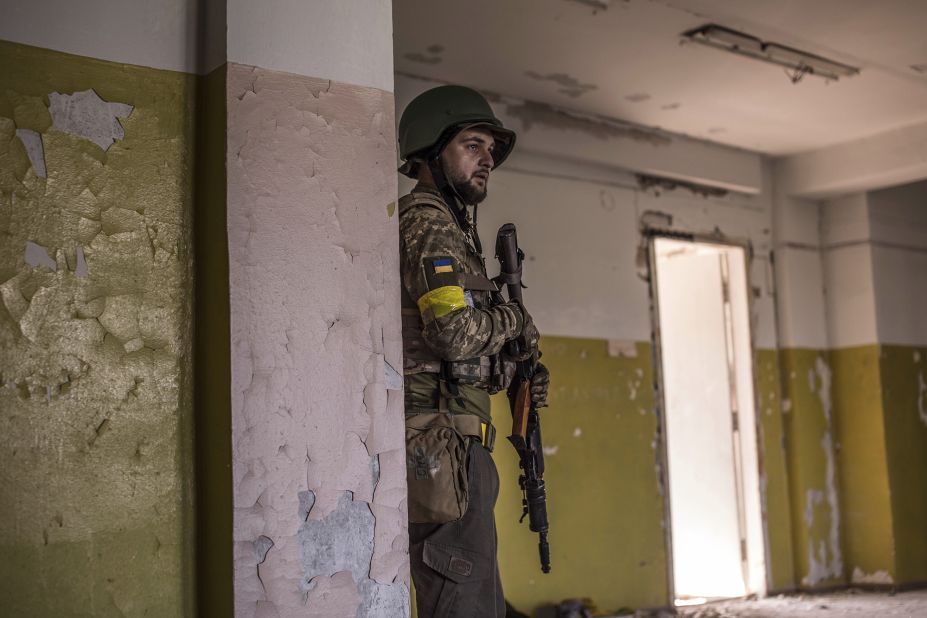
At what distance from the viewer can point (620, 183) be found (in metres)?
5.11

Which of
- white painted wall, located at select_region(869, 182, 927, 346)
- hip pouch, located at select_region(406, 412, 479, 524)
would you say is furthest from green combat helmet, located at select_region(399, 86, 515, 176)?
white painted wall, located at select_region(869, 182, 927, 346)

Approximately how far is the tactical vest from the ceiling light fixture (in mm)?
2222

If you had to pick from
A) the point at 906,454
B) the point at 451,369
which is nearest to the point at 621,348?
the point at 906,454

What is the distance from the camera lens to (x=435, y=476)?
203cm

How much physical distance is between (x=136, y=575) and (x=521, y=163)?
326 cm

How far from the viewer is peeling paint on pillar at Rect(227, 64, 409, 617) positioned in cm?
172

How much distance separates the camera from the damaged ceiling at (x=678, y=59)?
3.78 m

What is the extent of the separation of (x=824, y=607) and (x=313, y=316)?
420cm

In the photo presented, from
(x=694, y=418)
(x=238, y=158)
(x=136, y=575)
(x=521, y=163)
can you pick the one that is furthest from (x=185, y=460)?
(x=694, y=418)

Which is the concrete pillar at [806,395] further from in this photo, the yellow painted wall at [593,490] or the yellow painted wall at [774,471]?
the yellow painted wall at [593,490]

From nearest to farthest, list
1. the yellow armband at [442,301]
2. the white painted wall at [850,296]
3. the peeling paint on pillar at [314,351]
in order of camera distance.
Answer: the peeling paint on pillar at [314,351] < the yellow armband at [442,301] < the white painted wall at [850,296]

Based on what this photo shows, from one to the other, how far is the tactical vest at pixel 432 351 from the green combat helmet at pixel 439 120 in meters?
0.17

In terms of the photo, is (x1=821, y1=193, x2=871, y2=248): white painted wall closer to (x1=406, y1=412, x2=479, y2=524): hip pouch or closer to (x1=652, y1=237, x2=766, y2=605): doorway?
(x1=652, y1=237, x2=766, y2=605): doorway

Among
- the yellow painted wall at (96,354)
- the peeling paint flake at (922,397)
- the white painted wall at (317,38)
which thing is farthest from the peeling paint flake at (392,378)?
the peeling paint flake at (922,397)
